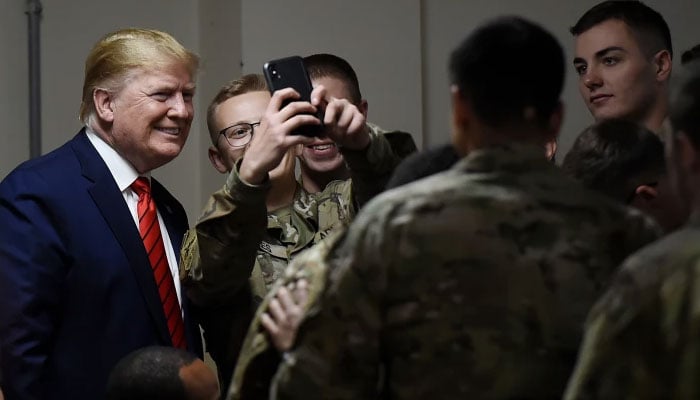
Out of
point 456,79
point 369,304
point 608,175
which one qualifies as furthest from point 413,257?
point 608,175

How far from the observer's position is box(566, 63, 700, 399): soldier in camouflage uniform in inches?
50.8

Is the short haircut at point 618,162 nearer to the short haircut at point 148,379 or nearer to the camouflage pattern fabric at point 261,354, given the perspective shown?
the camouflage pattern fabric at point 261,354

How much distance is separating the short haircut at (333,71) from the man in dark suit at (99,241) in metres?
0.37

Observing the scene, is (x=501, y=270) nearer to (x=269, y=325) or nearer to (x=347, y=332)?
(x=347, y=332)

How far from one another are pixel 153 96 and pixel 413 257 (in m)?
1.32

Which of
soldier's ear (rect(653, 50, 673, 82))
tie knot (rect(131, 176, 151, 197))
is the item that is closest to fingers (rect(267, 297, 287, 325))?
tie knot (rect(131, 176, 151, 197))

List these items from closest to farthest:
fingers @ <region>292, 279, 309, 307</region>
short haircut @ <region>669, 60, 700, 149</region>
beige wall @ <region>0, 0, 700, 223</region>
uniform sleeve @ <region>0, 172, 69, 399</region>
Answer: short haircut @ <region>669, 60, 700, 149</region> < fingers @ <region>292, 279, 309, 307</region> < uniform sleeve @ <region>0, 172, 69, 399</region> < beige wall @ <region>0, 0, 700, 223</region>

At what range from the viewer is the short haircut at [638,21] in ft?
9.32

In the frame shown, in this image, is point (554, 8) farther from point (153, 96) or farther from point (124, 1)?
point (153, 96)

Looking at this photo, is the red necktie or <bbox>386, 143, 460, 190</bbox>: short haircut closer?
<bbox>386, 143, 460, 190</bbox>: short haircut

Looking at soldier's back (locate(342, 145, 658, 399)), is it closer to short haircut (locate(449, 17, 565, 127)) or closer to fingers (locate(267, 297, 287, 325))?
short haircut (locate(449, 17, 565, 127))

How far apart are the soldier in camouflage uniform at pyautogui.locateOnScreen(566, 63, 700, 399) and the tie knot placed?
1473mm

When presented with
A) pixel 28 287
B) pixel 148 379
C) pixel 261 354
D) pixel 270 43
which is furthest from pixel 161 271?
pixel 270 43

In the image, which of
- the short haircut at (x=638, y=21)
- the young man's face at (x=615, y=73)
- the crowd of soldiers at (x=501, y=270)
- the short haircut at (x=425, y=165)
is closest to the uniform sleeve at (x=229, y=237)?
the short haircut at (x=425, y=165)
